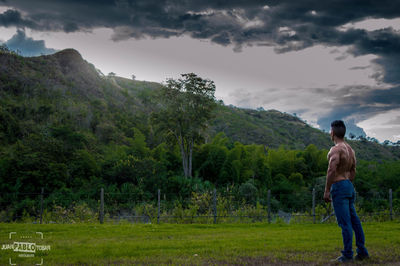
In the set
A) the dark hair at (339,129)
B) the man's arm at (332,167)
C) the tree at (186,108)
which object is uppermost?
the tree at (186,108)

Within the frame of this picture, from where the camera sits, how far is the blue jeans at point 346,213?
166 inches

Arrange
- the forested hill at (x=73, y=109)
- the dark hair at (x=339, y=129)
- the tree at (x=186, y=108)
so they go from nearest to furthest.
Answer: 1. the dark hair at (x=339, y=129)
2. the tree at (x=186, y=108)
3. the forested hill at (x=73, y=109)

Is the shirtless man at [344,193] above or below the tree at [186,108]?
below

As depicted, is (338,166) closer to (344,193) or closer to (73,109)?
(344,193)

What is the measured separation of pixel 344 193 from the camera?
14.2 ft

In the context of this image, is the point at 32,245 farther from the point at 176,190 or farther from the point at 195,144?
the point at 195,144

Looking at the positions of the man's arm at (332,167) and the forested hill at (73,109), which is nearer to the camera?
the man's arm at (332,167)

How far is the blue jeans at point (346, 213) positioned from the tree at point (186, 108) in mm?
25334

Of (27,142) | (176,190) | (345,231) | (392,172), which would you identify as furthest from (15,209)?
(392,172)

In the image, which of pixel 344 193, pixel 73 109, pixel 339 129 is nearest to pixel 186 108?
pixel 73 109

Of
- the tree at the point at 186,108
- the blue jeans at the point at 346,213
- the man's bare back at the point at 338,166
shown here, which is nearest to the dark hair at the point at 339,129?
the man's bare back at the point at 338,166

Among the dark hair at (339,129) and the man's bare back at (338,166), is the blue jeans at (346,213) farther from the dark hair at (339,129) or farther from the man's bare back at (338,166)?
the dark hair at (339,129)

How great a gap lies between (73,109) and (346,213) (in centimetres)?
4205

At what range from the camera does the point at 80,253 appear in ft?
16.4
